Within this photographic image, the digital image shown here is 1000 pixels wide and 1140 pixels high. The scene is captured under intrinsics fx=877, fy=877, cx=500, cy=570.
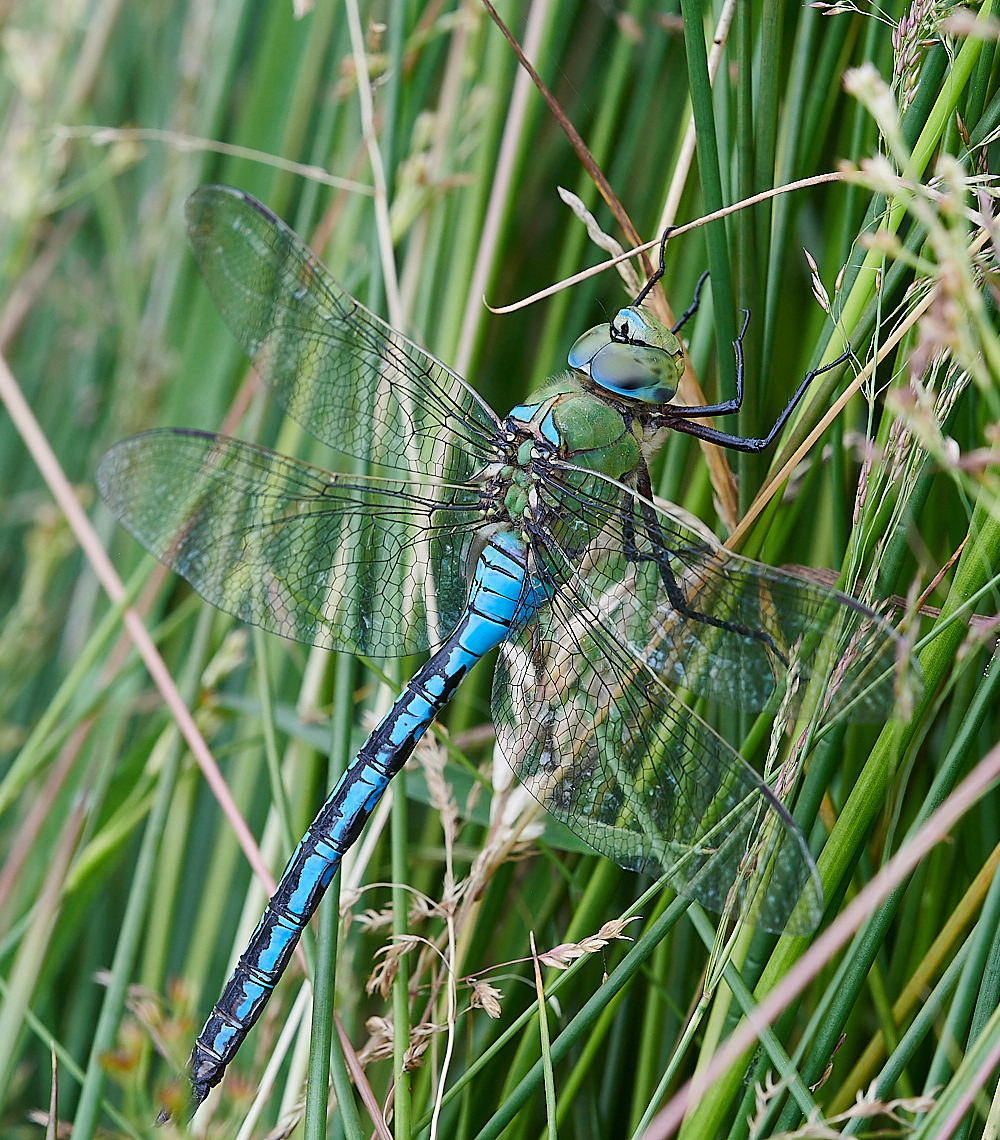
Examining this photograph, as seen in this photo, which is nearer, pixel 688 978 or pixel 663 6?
pixel 688 978

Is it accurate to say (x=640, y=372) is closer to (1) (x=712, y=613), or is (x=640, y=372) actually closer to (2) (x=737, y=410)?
(2) (x=737, y=410)

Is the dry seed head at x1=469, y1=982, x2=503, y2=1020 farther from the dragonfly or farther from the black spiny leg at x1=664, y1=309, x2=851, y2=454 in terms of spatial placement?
the black spiny leg at x1=664, y1=309, x2=851, y2=454

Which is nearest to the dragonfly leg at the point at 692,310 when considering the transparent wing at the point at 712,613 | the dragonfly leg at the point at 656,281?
the dragonfly leg at the point at 656,281

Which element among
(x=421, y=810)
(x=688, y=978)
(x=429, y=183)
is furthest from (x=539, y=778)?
(x=429, y=183)

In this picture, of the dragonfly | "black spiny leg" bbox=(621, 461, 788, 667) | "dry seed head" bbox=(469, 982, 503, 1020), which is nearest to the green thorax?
the dragonfly

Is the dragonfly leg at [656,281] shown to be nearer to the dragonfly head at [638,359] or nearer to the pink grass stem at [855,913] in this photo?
the dragonfly head at [638,359]

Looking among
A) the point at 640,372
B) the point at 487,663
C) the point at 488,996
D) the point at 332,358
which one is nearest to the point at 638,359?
the point at 640,372

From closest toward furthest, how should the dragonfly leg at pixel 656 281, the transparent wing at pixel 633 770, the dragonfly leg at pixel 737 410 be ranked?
the transparent wing at pixel 633 770 → the dragonfly leg at pixel 737 410 → the dragonfly leg at pixel 656 281

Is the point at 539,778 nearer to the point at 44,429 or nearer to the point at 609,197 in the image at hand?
the point at 609,197
